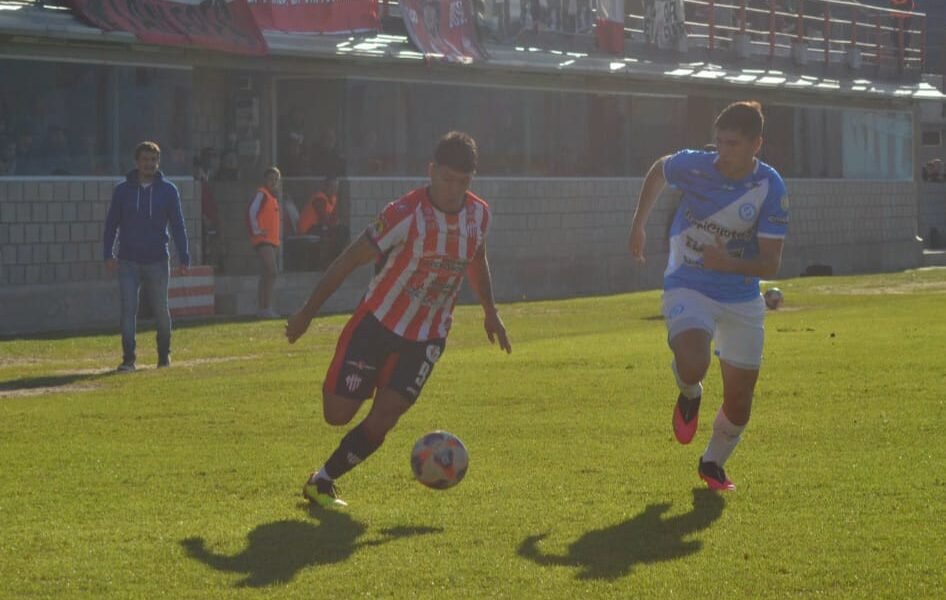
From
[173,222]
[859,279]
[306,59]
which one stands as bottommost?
[859,279]

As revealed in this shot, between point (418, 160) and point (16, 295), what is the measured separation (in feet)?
30.0

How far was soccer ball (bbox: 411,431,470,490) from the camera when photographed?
28.5 ft

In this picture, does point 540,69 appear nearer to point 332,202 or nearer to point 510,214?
point 510,214

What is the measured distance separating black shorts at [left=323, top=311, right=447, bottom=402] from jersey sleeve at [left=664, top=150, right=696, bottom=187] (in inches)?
61.9

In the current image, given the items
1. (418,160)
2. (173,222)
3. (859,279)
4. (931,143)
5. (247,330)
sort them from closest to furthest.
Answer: (173,222)
(247,330)
(418,160)
(859,279)
(931,143)

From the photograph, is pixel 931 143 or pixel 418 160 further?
pixel 931 143

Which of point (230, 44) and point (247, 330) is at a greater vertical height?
point (230, 44)

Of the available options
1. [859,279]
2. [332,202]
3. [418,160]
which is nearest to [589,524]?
[332,202]

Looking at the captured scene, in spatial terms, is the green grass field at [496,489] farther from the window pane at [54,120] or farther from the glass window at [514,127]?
the glass window at [514,127]

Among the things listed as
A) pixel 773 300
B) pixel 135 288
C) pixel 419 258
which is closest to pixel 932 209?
pixel 773 300

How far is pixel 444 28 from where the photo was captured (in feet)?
96.3

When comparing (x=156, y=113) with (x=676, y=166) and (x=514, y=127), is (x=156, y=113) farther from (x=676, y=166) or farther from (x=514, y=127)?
(x=676, y=166)

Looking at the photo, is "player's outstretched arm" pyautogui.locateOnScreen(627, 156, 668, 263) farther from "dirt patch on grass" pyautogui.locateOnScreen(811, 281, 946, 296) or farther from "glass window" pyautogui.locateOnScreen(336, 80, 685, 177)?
"dirt patch on grass" pyautogui.locateOnScreen(811, 281, 946, 296)

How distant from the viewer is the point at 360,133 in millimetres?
28922
